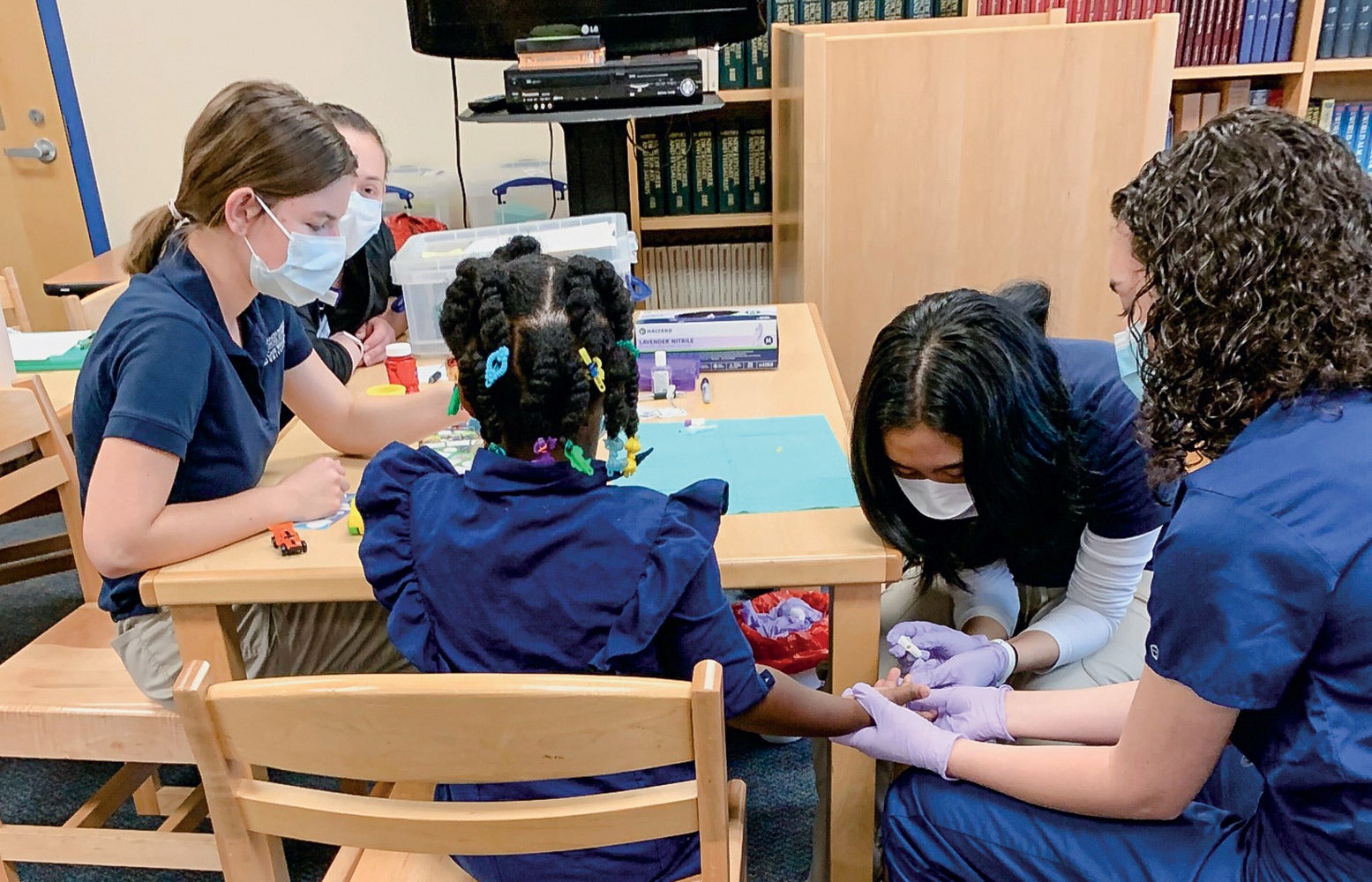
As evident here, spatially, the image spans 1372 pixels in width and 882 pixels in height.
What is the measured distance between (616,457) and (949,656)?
21.5 inches

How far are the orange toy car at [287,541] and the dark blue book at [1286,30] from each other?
2.59m

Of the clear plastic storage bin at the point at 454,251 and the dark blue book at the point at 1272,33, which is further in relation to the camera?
the dark blue book at the point at 1272,33

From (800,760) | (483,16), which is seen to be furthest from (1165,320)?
(483,16)

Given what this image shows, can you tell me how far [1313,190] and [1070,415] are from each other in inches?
16.0

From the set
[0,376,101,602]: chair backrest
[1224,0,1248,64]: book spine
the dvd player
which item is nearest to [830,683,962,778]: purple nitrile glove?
[0,376,101,602]: chair backrest

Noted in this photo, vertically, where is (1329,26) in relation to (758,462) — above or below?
above

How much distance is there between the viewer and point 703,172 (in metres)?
2.76

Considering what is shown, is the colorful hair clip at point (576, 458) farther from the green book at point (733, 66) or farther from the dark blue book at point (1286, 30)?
the dark blue book at point (1286, 30)

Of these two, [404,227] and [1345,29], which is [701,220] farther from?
[1345,29]

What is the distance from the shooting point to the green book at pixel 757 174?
108 inches

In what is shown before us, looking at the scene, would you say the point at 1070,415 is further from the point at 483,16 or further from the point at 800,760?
the point at 483,16

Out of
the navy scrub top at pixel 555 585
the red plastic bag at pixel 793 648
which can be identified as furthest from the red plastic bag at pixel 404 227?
the navy scrub top at pixel 555 585

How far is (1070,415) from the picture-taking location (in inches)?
45.7

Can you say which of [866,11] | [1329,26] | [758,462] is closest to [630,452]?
[758,462]
